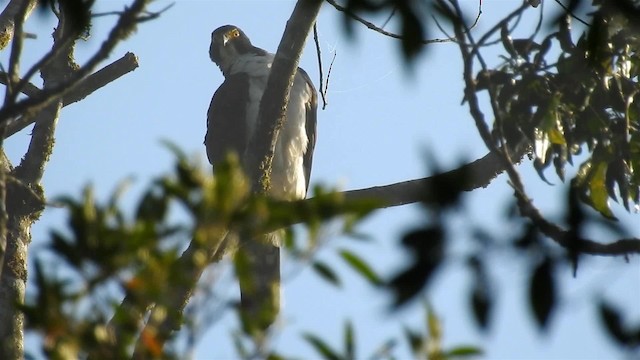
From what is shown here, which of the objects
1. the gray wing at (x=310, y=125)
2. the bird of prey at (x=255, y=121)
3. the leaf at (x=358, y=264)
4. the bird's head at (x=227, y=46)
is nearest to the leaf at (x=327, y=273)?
the leaf at (x=358, y=264)

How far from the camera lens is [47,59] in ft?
6.58

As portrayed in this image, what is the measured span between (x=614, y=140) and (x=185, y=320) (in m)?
1.87

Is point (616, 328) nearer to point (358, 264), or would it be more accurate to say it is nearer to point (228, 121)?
point (358, 264)

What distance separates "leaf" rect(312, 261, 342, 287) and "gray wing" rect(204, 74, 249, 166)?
12.9 ft

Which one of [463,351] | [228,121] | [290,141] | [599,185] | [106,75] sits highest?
[228,121]

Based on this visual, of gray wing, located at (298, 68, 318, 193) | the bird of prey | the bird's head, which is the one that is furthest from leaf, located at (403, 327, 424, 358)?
the bird's head

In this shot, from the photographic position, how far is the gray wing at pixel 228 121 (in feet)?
18.7

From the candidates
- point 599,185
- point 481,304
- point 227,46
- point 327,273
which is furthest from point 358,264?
point 227,46

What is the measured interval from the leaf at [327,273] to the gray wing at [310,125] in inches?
170

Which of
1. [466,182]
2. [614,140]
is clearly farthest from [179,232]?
[614,140]

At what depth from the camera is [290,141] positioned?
5.79 metres

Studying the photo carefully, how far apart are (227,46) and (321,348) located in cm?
532

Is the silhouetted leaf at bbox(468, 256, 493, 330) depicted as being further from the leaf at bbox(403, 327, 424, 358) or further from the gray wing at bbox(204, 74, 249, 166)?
the gray wing at bbox(204, 74, 249, 166)

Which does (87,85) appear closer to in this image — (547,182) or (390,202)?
(390,202)
